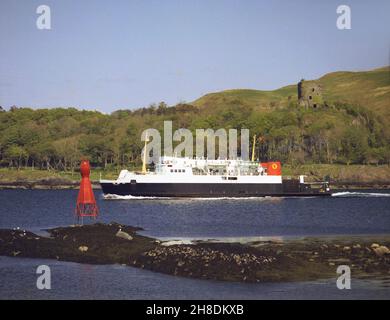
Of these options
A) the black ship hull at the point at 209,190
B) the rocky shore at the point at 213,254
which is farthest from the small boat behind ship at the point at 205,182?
the rocky shore at the point at 213,254

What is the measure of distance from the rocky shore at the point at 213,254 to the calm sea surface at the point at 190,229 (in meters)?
0.91

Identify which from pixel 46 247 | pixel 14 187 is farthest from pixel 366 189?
pixel 46 247

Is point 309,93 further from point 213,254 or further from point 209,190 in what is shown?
point 213,254

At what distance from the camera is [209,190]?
84.2m

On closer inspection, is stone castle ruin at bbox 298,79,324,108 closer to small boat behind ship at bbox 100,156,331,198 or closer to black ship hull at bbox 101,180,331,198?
small boat behind ship at bbox 100,156,331,198

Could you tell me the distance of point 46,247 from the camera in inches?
1395

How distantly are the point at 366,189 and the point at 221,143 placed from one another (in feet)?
90.7

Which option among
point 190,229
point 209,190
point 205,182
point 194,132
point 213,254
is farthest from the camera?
point 194,132

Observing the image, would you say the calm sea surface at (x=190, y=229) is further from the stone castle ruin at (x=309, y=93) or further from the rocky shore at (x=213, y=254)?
the stone castle ruin at (x=309, y=93)

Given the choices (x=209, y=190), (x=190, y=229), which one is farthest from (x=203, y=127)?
(x=190, y=229)

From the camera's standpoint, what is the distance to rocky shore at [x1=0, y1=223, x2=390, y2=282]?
96.5ft

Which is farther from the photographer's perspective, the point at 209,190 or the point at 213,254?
the point at 209,190

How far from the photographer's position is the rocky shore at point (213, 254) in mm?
29406

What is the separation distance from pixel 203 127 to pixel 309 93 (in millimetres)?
44710
